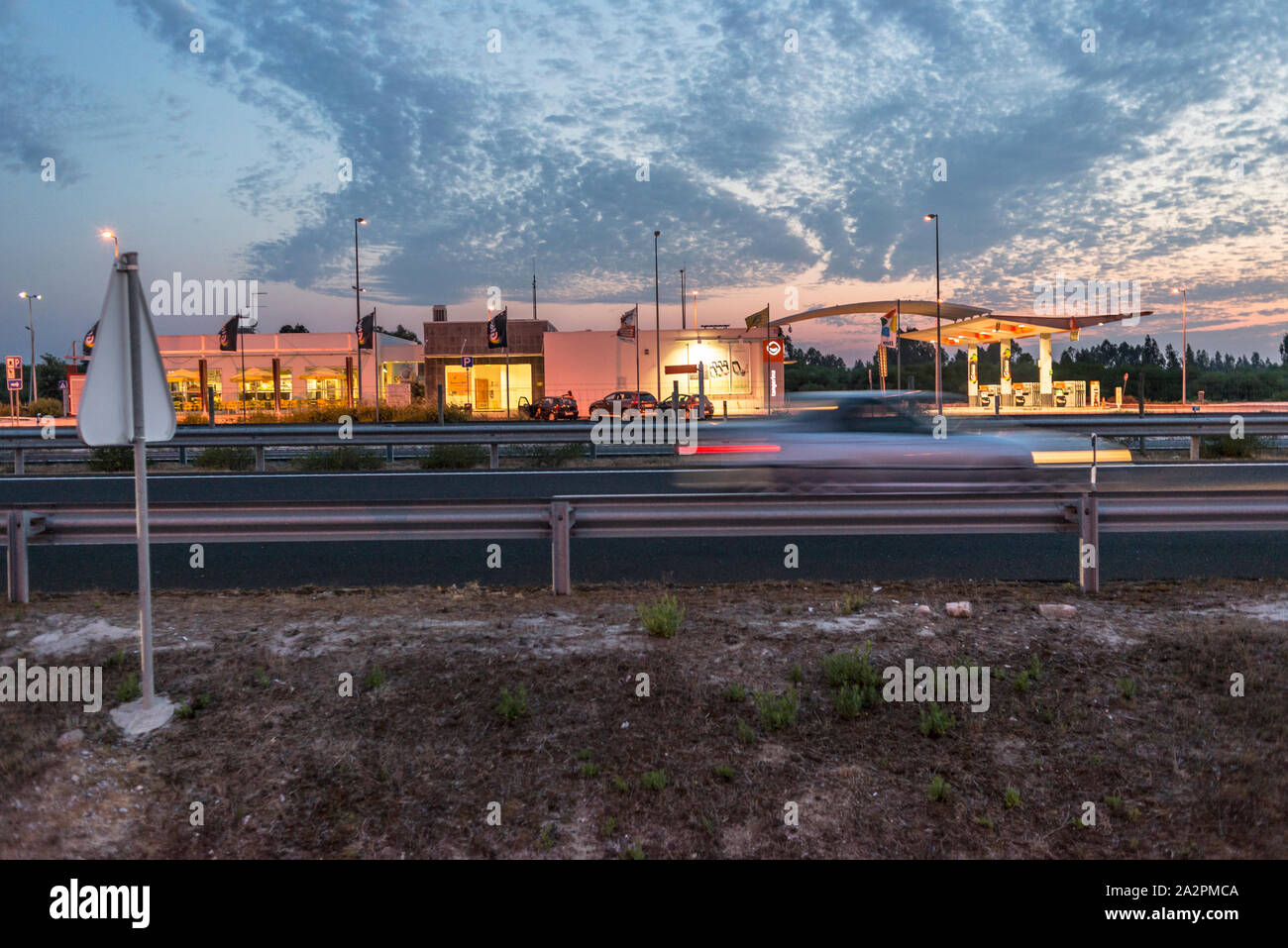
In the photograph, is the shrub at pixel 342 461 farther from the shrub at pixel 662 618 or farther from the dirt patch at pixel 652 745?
the shrub at pixel 662 618

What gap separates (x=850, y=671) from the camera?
4891mm

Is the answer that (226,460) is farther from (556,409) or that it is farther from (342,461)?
(556,409)

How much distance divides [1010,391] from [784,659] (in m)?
45.5

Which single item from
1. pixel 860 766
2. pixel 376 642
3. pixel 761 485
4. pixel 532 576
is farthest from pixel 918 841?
pixel 761 485

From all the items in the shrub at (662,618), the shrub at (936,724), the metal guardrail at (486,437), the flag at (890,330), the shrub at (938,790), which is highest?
the flag at (890,330)

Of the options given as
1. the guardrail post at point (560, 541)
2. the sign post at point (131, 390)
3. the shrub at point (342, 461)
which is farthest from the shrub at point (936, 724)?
the shrub at point (342, 461)

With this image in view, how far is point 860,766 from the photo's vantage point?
422 centimetres

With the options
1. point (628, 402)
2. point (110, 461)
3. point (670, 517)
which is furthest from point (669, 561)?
point (628, 402)

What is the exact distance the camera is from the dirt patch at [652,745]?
3861 mm

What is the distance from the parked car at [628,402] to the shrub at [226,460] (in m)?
23.0

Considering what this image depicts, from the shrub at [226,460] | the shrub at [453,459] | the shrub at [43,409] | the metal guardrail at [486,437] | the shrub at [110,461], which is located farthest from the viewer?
the shrub at [43,409]

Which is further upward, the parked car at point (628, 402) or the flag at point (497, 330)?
the flag at point (497, 330)

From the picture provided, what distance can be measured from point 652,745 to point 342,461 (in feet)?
53.8

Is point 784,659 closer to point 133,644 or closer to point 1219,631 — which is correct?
point 1219,631
